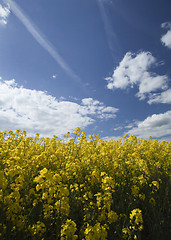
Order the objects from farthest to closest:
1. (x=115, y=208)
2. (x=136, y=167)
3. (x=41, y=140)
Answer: (x=41, y=140)
(x=136, y=167)
(x=115, y=208)

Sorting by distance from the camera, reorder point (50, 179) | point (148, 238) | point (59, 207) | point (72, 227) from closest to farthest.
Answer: point (72, 227) → point (50, 179) → point (59, 207) → point (148, 238)

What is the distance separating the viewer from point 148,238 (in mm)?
3150

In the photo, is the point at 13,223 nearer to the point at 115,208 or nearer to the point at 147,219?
the point at 115,208

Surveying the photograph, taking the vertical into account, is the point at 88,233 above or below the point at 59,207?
below

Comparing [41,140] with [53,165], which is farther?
[41,140]

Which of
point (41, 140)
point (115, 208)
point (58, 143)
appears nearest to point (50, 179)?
point (115, 208)

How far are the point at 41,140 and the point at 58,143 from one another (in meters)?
1.20

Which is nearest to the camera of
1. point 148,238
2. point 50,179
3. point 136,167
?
point 50,179

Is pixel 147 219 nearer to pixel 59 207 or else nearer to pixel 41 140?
pixel 59 207

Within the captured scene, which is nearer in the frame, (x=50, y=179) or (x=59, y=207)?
(x=50, y=179)

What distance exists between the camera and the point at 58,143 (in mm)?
7895

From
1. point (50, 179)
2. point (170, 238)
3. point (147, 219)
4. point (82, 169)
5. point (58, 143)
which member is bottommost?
point (170, 238)

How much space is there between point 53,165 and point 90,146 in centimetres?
210

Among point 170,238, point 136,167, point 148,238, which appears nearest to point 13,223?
point 148,238
